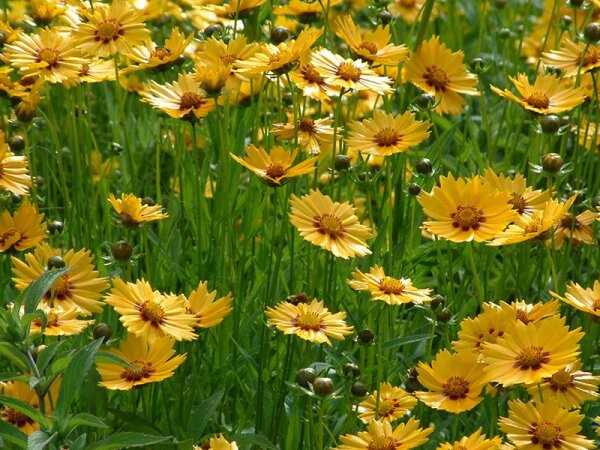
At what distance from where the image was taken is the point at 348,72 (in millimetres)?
1780

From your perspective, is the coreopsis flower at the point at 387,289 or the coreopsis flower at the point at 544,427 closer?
the coreopsis flower at the point at 544,427

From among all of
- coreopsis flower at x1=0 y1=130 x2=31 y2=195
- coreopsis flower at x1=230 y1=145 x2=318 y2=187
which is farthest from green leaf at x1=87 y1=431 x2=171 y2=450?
coreopsis flower at x1=0 y1=130 x2=31 y2=195

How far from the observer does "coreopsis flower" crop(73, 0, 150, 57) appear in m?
1.91

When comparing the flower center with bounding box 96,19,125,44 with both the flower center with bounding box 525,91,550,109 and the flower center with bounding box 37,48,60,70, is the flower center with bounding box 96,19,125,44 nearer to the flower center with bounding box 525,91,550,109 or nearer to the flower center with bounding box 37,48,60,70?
the flower center with bounding box 37,48,60,70

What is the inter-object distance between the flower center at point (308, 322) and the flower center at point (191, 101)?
0.44m

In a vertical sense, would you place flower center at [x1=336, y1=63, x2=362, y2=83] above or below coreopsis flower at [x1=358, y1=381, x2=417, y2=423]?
above

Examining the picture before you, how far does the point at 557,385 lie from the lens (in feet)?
4.93

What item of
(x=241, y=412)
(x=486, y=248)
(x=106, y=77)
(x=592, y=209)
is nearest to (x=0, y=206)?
(x=106, y=77)

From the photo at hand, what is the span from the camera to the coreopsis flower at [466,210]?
1575mm

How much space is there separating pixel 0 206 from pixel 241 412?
62 cm

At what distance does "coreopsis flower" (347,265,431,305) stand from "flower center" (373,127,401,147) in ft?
0.92

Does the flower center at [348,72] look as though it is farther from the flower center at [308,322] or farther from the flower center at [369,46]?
the flower center at [308,322]

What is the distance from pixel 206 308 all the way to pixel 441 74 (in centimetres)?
65

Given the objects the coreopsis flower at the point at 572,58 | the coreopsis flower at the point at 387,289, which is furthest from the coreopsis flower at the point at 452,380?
the coreopsis flower at the point at 572,58
